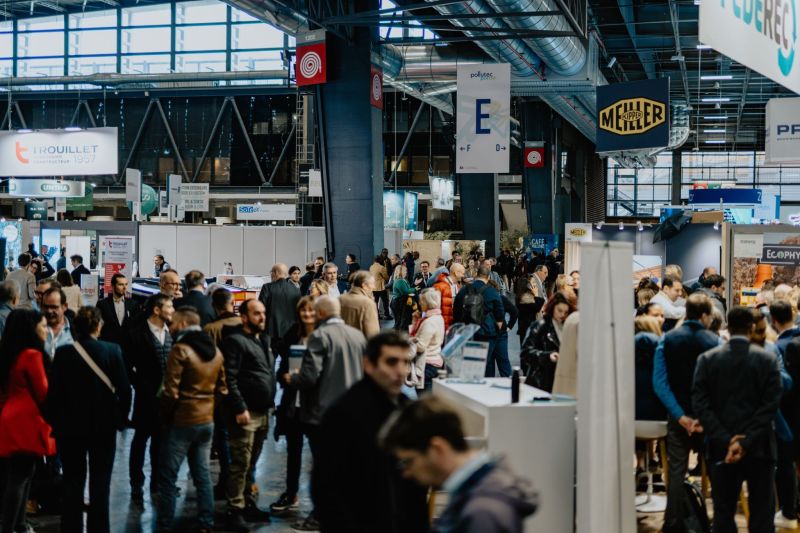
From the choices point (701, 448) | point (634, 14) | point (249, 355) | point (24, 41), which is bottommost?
point (701, 448)

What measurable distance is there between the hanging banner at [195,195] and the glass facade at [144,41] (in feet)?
28.1

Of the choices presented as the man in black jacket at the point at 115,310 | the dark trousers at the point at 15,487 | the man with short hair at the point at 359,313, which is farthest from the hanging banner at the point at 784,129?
the dark trousers at the point at 15,487

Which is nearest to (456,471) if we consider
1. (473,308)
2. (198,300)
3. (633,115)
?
(198,300)

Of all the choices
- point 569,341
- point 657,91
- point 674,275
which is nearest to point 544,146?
point 657,91

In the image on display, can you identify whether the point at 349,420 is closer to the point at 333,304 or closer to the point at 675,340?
the point at 333,304

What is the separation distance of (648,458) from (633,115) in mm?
10362

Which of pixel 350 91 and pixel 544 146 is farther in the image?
pixel 544 146

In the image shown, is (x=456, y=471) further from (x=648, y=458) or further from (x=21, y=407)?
(x=648, y=458)

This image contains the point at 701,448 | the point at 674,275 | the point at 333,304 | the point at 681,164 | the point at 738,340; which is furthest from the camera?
the point at 681,164

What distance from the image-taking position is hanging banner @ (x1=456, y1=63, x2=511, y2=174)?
13.1 metres

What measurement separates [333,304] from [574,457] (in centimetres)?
159

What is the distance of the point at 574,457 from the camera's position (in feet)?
17.6

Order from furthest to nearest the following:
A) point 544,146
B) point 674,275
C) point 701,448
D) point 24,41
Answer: point 24,41 < point 544,146 < point 674,275 < point 701,448

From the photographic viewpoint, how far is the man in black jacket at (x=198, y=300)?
7.43 metres
